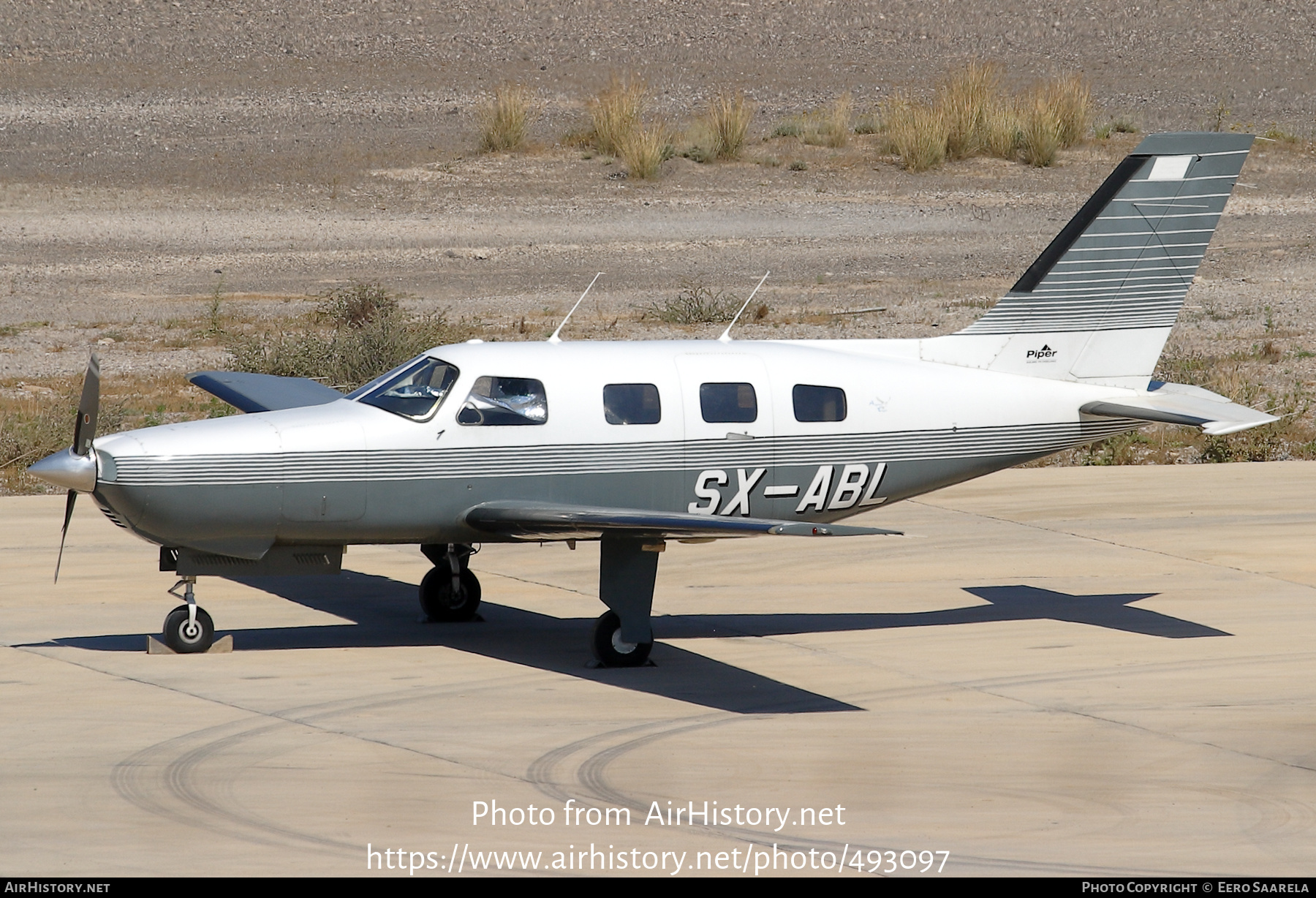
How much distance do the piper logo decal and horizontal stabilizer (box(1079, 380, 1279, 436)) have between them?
1.87 m

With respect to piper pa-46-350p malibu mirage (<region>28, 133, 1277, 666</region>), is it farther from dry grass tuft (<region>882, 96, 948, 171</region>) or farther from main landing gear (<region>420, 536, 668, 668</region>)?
dry grass tuft (<region>882, 96, 948, 171</region>)

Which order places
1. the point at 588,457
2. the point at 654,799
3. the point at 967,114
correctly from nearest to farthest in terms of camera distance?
1. the point at 654,799
2. the point at 588,457
3. the point at 967,114

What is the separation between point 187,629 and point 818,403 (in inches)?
189

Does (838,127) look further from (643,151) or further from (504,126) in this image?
(504,126)

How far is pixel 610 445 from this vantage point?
40.6 feet

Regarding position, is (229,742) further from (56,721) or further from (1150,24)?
(1150,24)

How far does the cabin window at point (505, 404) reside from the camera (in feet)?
39.9

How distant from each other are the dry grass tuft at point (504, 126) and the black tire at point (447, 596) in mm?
31700

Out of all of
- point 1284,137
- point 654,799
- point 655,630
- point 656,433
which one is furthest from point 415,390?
point 1284,137

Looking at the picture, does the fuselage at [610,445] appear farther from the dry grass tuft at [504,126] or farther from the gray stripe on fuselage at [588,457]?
the dry grass tuft at [504,126]

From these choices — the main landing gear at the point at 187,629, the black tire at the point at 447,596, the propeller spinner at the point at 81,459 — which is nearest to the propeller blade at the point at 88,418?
the propeller spinner at the point at 81,459

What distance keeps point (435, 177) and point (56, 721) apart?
3291cm

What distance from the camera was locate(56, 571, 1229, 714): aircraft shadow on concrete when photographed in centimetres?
1169

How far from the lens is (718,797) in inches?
361
